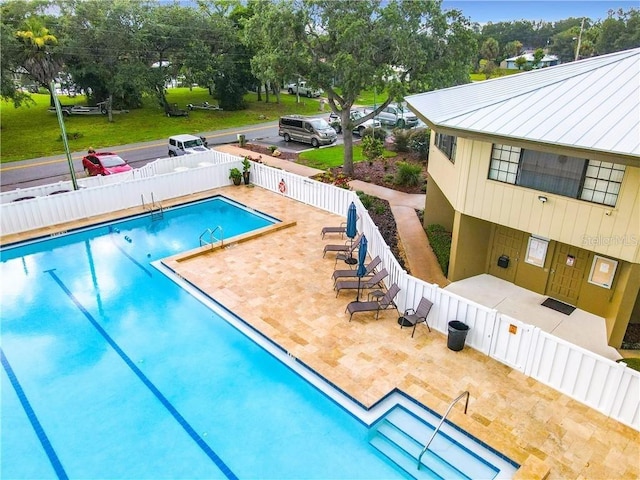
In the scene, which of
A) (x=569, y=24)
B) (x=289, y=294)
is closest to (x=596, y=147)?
(x=289, y=294)

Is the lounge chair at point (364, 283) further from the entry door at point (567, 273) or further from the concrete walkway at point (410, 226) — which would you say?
the entry door at point (567, 273)

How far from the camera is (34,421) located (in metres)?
9.16

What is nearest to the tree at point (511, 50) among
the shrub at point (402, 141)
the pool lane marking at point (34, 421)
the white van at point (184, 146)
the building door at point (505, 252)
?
the shrub at point (402, 141)

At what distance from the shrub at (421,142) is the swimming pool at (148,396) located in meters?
18.4

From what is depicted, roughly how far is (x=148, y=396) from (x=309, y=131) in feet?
87.2

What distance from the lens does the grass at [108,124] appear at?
3391cm

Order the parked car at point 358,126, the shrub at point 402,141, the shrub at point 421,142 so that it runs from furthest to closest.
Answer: the parked car at point 358,126, the shrub at point 402,141, the shrub at point 421,142

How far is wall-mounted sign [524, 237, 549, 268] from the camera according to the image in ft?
42.8

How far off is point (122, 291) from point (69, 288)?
5.90 feet

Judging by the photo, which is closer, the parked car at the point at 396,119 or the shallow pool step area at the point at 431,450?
the shallow pool step area at the point at 431,450

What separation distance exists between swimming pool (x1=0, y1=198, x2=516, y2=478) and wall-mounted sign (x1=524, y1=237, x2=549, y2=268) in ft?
25.6

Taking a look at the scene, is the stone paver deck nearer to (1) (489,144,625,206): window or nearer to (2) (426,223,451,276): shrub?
(2) (426,223,451,276): shrub

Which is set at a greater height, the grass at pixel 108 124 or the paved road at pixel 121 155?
→ the grass at pixel 108 124

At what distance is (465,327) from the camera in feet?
34.9
